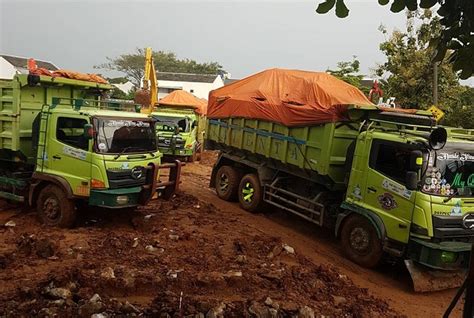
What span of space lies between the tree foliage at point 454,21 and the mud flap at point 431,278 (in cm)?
437

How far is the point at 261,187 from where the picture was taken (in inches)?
366

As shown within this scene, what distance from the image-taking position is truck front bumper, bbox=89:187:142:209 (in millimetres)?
7078

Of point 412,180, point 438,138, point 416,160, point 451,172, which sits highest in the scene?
point 438,138

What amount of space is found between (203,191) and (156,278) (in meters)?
6.29

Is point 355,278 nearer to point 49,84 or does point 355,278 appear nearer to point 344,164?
point 344,164

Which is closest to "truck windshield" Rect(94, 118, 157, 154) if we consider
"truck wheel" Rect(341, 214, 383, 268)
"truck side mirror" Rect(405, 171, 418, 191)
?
"truck wheel" Rect(341, 214, 383, 268)

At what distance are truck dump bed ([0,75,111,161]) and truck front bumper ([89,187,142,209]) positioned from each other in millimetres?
1814

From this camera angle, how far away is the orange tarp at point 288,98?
7828 millimetres

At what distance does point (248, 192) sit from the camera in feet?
32.0

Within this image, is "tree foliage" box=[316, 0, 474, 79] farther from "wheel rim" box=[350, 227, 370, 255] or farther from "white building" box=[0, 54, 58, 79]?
"white building" box=[0, 54, 58, 79]

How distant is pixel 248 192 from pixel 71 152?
160 inches

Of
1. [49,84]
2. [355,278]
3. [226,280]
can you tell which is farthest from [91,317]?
[49,84]

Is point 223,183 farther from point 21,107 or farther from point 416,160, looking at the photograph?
point 416,160

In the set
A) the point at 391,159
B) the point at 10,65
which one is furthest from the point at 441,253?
the point at 10,65
